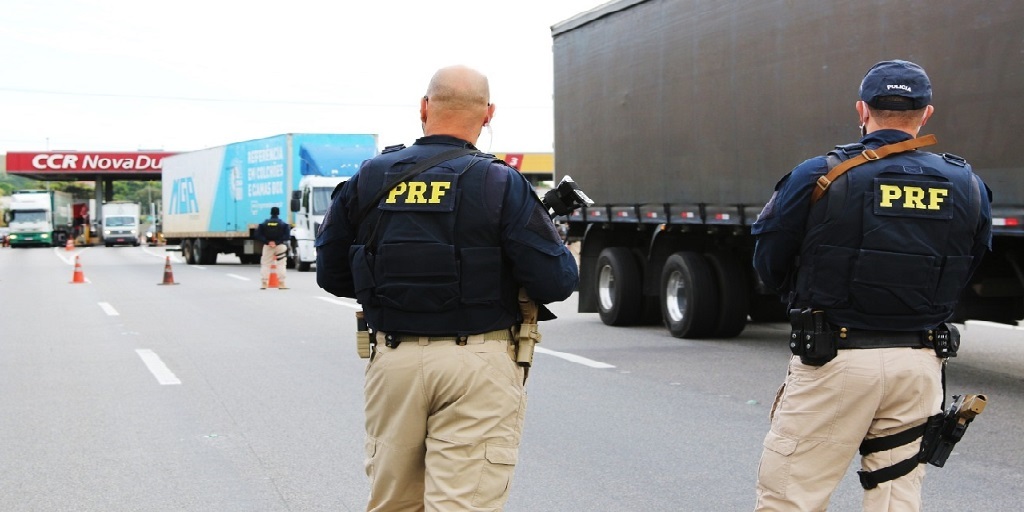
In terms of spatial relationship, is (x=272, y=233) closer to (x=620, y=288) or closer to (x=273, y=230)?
(x=273, y=230)

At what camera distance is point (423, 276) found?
11.4 ft

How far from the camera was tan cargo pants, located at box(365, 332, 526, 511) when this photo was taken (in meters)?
3.42

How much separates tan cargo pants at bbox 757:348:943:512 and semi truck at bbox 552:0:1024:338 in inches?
200

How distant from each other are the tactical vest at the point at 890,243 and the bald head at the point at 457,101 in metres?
1.17

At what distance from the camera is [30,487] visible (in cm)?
619

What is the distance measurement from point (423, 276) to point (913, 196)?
63.3 inches

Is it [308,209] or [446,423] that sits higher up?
[308,209]

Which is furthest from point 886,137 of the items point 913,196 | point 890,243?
point 890,243

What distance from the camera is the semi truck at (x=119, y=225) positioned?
65.6m

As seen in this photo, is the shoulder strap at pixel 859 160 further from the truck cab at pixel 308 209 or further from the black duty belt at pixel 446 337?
the truck cab at pixel 308 209

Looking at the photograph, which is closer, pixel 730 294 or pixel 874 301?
pixel 874 301

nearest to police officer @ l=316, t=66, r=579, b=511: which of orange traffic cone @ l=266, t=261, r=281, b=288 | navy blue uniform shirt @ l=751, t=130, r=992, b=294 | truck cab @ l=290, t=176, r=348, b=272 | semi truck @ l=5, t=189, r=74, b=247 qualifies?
navy blue uniform shirt @ l=751, t=130, r=992, b=294

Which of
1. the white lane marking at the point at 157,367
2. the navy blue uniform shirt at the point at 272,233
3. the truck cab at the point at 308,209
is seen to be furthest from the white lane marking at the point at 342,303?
the truck cab at the point at 308,209

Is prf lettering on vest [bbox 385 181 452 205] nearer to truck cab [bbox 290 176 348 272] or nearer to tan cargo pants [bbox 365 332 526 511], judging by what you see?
tan cargo pants [bbox 365 332 526 511]
